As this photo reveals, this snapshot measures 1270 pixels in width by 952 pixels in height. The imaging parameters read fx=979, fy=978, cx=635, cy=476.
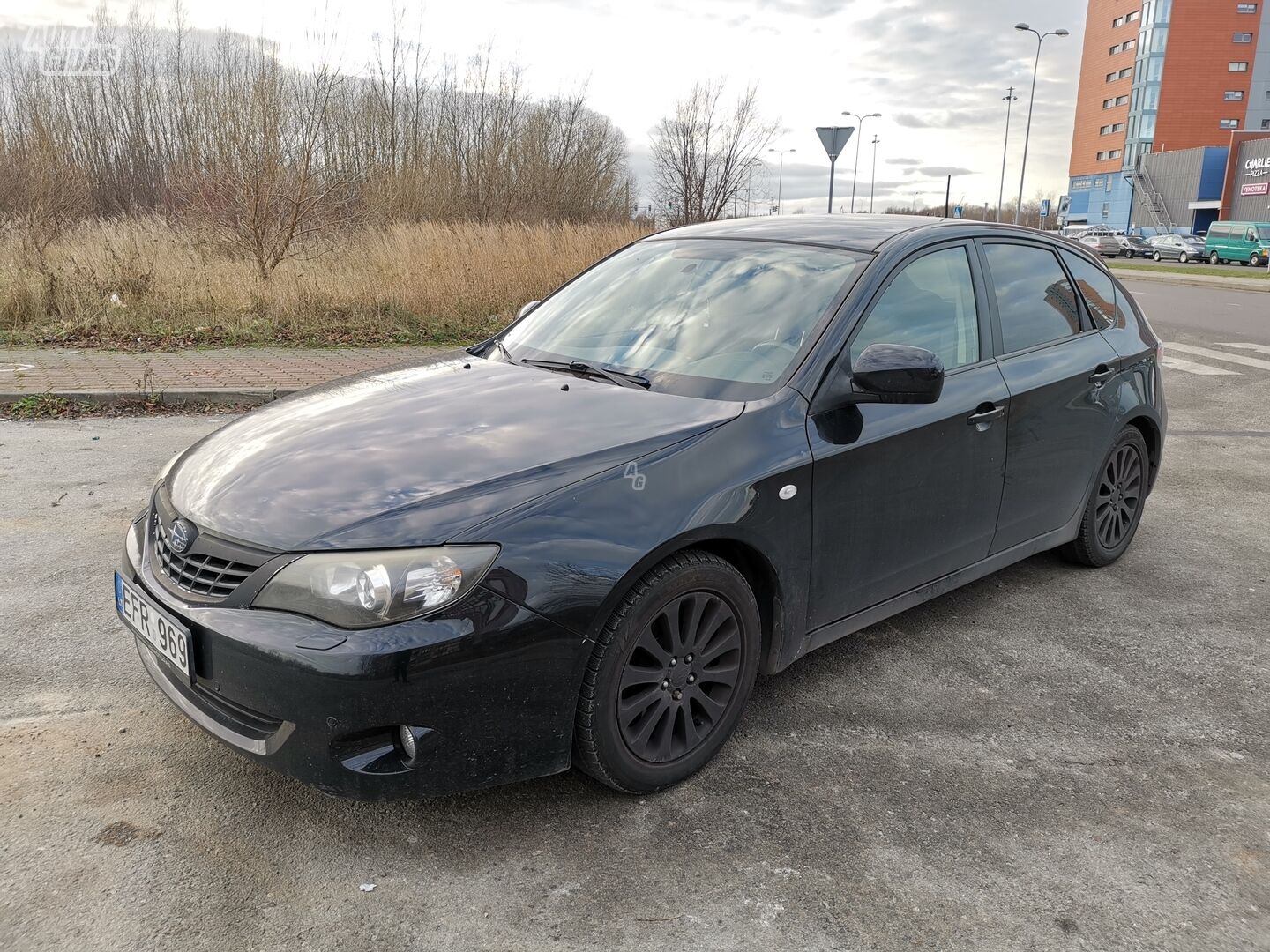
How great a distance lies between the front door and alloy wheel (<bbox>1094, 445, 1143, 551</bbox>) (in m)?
1.09

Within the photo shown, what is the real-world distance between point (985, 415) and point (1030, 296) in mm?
806

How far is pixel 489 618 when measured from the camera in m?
2.29

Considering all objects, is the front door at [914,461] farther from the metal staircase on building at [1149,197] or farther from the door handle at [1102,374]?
the metal staircase on building at [1149,197]

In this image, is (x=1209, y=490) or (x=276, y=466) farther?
(x=1209, y=490)

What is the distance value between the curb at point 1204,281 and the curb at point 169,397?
21.8m

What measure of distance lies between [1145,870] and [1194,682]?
1.33 meters

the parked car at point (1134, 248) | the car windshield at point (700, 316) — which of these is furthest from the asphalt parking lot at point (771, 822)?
the parked car at point (1134, 248)

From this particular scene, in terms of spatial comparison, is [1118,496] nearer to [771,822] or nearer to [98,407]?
[771,822]

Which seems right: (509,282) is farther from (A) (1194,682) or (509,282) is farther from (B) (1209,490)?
(A) (1194,682)

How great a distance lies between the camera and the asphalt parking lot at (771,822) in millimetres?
2242

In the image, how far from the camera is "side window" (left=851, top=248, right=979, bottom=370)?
3.32 metres

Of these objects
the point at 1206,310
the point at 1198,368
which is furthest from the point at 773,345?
the point at 1206,310

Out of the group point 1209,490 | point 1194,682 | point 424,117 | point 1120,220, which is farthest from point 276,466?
point 1120,220

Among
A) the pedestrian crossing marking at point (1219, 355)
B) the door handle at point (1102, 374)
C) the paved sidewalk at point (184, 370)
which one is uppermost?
the door handle at point (1102, 374)
